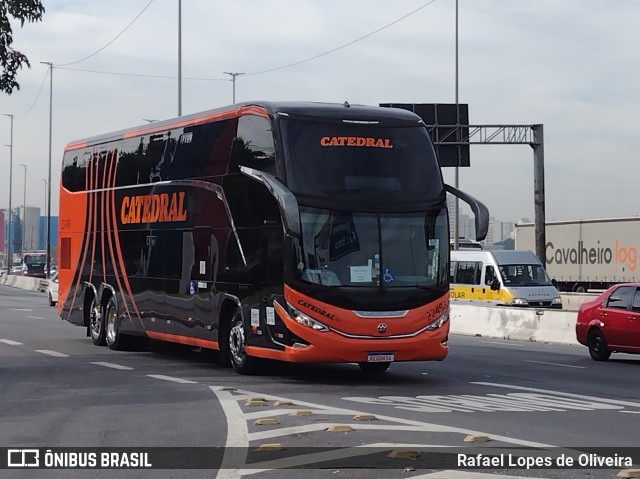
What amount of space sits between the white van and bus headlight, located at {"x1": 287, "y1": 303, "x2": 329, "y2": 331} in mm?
19742

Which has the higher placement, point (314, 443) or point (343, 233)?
point (343, 233)

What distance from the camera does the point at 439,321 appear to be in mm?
17578

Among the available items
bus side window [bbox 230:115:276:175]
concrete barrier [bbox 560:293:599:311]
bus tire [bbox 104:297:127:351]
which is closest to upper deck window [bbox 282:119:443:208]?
bus side window [bbox 230:115:276:175]

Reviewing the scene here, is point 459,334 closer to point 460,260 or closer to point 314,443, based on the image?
point 460,260

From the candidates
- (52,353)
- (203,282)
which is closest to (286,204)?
(203,282)

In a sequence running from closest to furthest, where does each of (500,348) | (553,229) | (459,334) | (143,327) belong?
(143,327), (500,348), (459,334), (553,229)

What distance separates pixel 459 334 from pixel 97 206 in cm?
1292

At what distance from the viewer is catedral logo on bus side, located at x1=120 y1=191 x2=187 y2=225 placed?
2092 cm

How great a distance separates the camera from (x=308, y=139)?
56.9 ft

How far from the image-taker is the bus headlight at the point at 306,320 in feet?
55.1

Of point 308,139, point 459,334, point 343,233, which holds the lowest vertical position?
point 459,334

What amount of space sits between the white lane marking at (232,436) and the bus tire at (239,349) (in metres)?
2.79

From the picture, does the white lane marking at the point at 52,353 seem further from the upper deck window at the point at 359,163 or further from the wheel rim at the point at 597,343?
the wheel rim at the point at 597,343

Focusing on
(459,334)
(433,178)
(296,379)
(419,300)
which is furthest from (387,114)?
(459,334)
